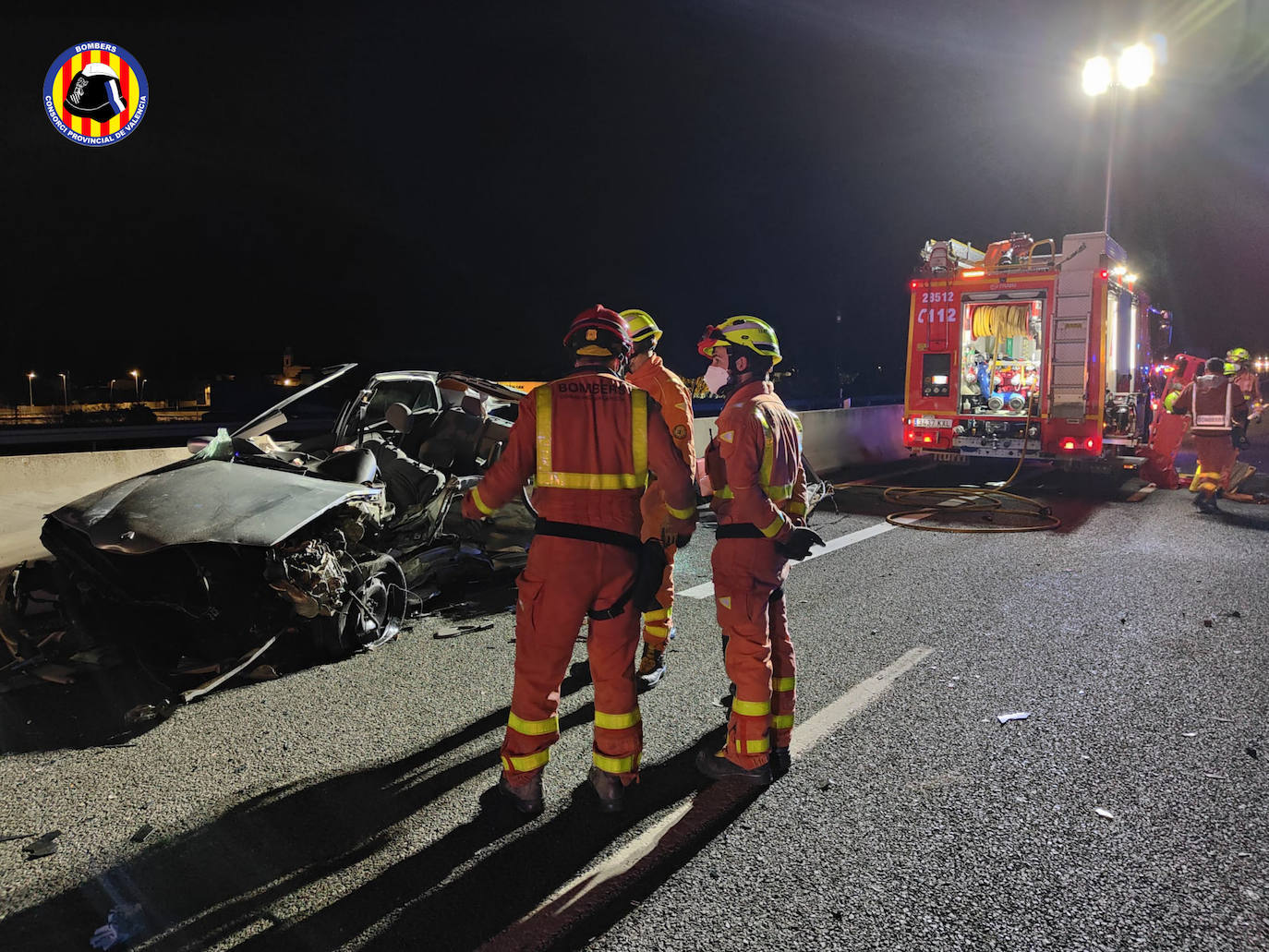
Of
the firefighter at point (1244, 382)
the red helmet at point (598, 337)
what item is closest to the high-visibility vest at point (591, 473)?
the red helmet at point (598, 337)

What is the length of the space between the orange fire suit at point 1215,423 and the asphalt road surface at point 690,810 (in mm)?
5794

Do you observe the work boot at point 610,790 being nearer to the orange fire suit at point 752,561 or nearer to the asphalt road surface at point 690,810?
the asphalt road surface at point 690,810

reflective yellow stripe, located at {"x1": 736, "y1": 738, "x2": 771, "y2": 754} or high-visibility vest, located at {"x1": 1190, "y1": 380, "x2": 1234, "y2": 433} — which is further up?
high-visibility vest, located at {"x1": 1190, "y1": 380, "x2": 1234, "y2": 433}

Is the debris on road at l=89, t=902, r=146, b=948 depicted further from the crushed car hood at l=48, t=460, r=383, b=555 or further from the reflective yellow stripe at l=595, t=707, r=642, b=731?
the crushed car hood at l=48, t=460, r=383, b=555

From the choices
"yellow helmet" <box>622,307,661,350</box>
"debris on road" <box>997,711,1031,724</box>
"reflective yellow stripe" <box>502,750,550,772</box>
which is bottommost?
"debris on road" <box>997,711,1031,724</box>

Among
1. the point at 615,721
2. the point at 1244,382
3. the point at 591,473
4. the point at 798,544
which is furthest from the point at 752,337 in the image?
the point at 1244,382

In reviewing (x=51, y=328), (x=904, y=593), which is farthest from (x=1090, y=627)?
(x=51, y=328)

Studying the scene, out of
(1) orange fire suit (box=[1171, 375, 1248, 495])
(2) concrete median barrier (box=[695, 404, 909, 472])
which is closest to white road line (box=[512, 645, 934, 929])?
(2) concrete median barrier (box=[695, 404, 909, 472])

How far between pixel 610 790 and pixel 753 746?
1.98ft

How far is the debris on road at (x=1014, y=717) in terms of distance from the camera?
3.77m

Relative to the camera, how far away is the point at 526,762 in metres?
2.87

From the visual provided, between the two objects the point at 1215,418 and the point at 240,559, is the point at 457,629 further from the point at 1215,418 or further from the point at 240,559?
the point at 1215,418

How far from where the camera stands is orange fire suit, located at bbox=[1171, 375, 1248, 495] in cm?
959

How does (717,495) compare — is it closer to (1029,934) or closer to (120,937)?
(1029,934)
